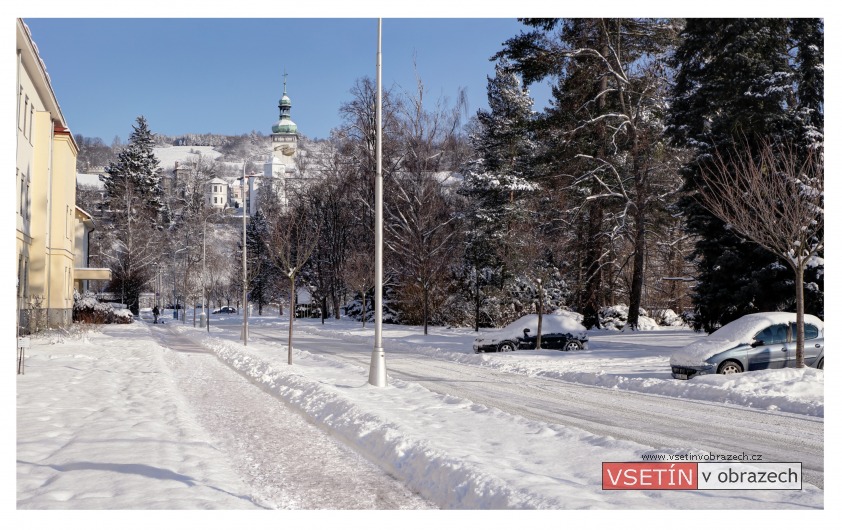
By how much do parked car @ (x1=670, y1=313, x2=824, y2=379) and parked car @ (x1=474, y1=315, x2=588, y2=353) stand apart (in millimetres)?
9855

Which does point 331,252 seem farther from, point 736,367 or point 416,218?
point 736,367

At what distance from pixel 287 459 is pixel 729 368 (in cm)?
1143

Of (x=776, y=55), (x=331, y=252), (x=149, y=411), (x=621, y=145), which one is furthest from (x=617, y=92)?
(x=331, y=252)

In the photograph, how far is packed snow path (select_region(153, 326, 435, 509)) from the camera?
22.8 feet

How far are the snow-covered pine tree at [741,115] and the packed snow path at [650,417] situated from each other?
9.92 metres

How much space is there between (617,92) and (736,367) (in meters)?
20.2

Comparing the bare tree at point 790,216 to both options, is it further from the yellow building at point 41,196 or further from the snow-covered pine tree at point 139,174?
the snow-covered pine tree at point 139,174

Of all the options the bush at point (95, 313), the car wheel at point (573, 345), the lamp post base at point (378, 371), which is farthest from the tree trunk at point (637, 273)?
the bush at point (95, 313)

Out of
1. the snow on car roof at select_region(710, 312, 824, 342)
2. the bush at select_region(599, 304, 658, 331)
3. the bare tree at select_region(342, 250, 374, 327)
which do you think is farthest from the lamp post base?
the bare tree at select_region(342, 250, 374, 327)

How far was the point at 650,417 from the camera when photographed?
11.7 m

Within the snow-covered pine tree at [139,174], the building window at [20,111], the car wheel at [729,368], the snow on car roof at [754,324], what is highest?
the snow-covered pine tree at [139,174]

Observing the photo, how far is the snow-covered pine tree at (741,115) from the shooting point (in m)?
20.3

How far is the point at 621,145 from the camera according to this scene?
33.9 metres
